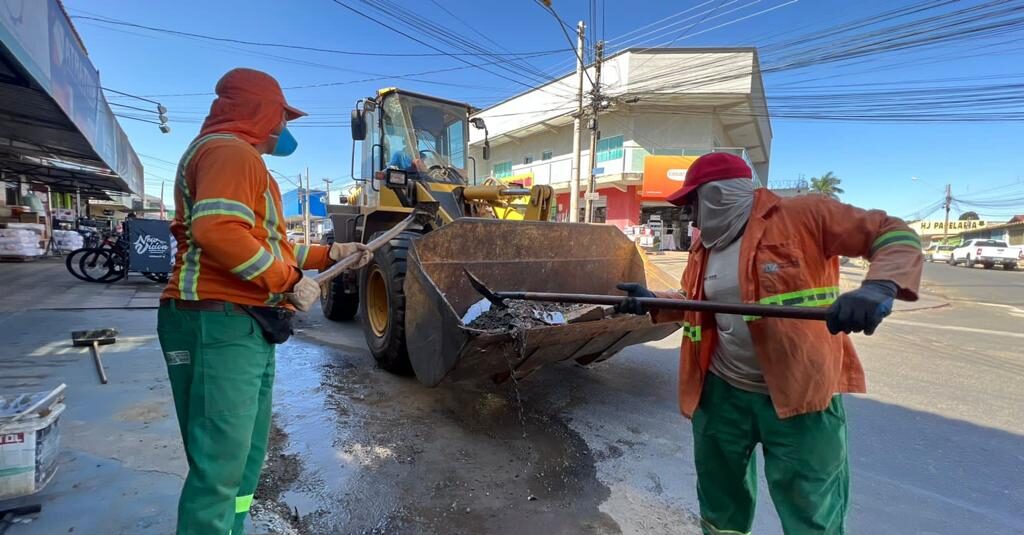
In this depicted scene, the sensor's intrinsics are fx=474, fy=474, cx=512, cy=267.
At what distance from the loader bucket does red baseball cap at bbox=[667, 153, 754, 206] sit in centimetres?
136

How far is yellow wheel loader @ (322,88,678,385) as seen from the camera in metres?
3.11

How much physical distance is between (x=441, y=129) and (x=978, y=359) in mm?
7348

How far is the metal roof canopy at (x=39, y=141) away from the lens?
4.59 metres

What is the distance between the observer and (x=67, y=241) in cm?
1584

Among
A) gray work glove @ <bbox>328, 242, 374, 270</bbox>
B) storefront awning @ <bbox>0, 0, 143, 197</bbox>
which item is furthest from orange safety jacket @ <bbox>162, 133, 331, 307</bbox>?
storefront awning @ <bbox>0, 0, 143, 197</bbox>

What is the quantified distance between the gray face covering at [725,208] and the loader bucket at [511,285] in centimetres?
138

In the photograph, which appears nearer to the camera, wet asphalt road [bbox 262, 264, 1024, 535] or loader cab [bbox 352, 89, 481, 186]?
wet asphalt road [bbox 262, 264, 1024, 535]

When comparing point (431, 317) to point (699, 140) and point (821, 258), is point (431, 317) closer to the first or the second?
point (821, 258)

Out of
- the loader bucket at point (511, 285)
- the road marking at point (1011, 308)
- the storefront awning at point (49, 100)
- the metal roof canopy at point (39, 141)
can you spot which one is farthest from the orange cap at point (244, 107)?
the road marking at point (1011, 308)

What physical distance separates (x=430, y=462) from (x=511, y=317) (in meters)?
1.00

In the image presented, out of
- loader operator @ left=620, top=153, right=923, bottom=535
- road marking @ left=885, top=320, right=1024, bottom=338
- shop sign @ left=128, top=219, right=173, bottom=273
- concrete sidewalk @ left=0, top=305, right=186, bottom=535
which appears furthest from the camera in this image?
shop sign @ left=128, top=219, right=173, bottom=273

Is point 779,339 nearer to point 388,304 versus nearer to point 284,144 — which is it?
point 284,144

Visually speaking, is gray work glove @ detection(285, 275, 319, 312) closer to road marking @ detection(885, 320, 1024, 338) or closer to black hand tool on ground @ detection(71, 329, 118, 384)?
black hand tool on ground @ detection(71, 329, 118, 384)

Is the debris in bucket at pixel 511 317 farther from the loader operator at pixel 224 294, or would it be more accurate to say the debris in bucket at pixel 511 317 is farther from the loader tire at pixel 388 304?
the loader operator at pixel 224 294
